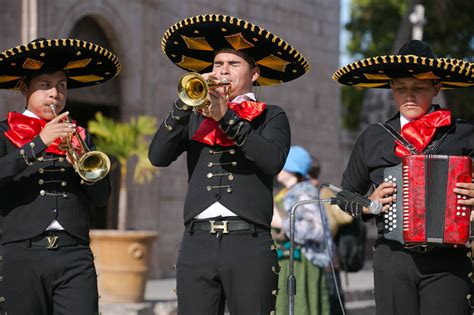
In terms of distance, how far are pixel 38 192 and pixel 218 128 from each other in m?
1.04

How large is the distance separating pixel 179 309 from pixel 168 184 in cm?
1067

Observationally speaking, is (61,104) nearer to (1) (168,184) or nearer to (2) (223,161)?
(2) (223,161)

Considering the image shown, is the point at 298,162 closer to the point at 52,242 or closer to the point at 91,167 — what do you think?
the point at 91,167

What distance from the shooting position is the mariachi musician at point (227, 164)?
211 inches

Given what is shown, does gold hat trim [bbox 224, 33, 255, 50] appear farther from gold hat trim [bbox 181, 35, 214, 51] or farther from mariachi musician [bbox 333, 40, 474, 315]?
mariachi musician [bbox 333, 40, 474, 315]

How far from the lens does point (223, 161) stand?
Answer: 5.58m

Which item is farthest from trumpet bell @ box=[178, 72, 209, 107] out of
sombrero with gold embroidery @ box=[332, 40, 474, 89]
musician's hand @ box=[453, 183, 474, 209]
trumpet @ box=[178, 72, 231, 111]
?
musician's hand @ box=[453, 183, 474, 209]

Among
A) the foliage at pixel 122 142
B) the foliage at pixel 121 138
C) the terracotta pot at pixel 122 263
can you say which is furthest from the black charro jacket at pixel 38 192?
the foliage at pixel 121 138

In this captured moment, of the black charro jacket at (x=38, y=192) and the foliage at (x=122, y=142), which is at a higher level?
the foliage at (x=122, y=142)

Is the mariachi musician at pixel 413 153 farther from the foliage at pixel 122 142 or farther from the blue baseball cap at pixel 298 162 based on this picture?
the foliage at pixel 122 142

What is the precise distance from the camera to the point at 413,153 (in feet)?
19.1

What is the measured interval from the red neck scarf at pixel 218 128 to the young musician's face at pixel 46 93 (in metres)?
0.86

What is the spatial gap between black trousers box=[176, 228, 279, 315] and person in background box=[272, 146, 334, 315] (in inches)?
124

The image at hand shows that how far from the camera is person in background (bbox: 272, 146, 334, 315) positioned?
8648 mm
